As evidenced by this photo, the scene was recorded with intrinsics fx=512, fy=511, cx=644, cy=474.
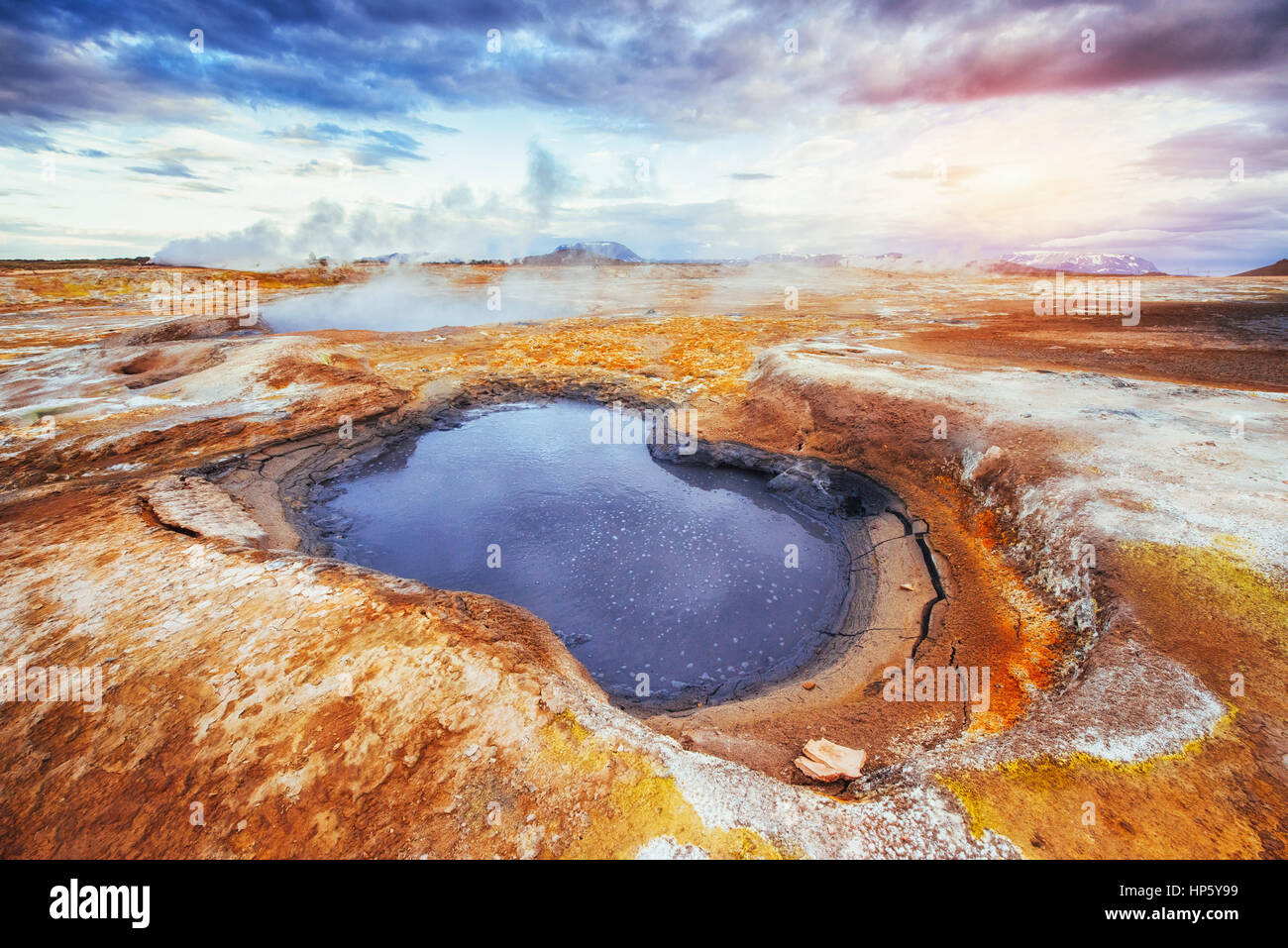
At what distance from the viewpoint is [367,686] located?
604cm

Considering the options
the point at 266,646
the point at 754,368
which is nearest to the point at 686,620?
the point at 266,646

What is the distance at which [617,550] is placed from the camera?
1241 cm

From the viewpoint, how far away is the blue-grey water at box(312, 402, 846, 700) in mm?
9805

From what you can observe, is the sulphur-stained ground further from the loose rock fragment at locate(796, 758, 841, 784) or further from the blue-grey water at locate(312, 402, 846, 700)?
the blue-grey water at locate(312, 402, 846, 700)

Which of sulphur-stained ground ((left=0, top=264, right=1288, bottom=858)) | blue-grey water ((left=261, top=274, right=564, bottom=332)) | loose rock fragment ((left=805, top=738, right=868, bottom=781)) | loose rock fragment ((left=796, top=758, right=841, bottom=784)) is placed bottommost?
loose rock fragment ((left=796, top=758, right=841, bottom=784))

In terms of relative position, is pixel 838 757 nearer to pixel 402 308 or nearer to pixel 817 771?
pixel 817 771

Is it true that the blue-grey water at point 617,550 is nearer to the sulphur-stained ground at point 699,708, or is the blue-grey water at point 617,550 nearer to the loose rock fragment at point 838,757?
the sulphur-stained ground at point 699,708

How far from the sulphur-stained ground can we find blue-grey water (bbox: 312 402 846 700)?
3.68ft

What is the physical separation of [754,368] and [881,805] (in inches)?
772

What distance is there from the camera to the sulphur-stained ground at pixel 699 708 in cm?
472

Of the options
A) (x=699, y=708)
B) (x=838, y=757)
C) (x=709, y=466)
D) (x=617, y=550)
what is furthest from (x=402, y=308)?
Answer: (x=838, y=757)

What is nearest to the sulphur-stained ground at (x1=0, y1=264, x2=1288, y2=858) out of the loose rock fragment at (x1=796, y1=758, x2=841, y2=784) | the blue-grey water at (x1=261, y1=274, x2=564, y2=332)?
the loose rock fragment at (x1=796, y1=758, x2=841, y2=784)

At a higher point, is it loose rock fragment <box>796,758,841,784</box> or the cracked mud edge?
the cracked mud edge

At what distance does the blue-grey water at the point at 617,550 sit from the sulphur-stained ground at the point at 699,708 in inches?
44.2
